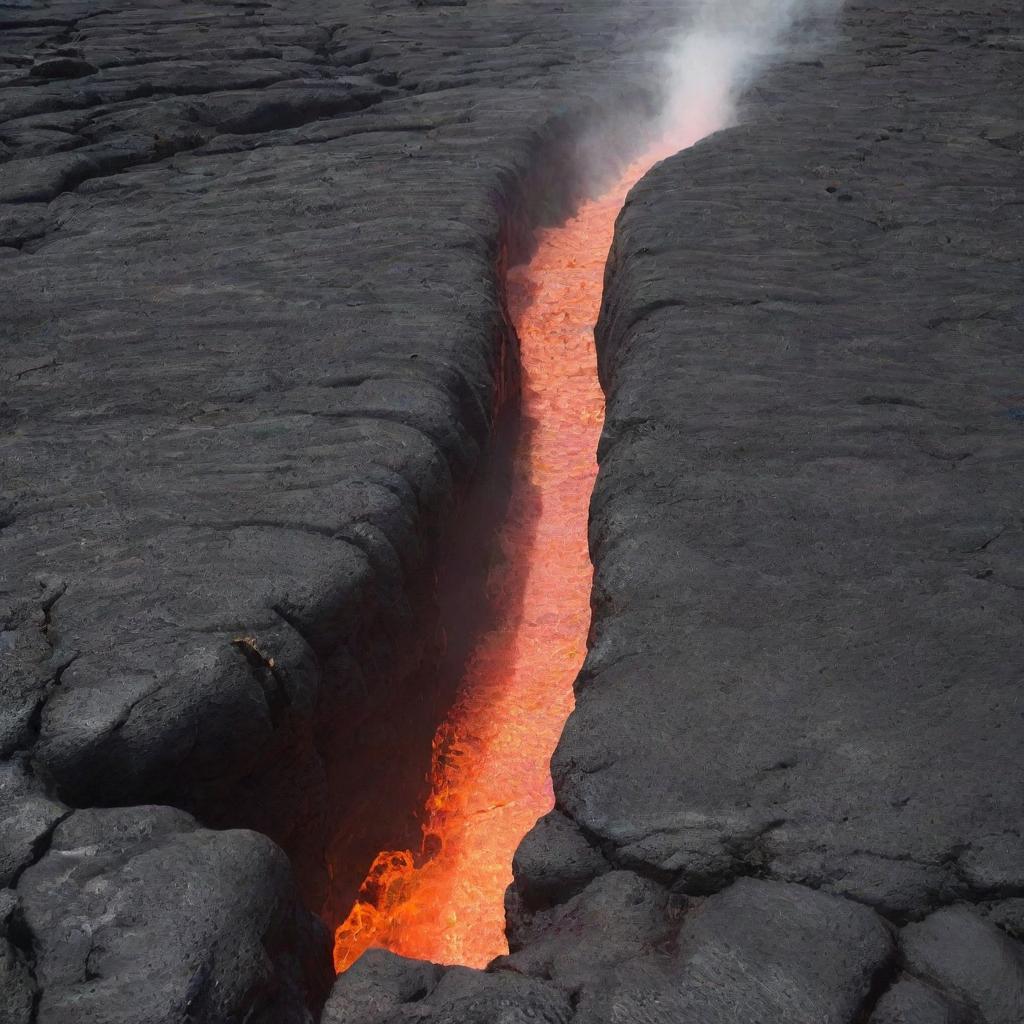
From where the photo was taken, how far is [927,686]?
2576mm

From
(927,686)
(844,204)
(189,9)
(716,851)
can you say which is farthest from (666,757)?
(189,9)

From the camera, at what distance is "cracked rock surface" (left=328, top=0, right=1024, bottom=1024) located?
2076mm

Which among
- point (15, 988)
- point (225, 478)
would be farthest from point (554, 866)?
point (225, 478)

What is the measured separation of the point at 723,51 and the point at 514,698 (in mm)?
5525

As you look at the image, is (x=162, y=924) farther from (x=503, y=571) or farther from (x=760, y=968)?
(x=503, y=571)

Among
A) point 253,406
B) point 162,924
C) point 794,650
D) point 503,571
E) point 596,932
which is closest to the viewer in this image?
point 162,924

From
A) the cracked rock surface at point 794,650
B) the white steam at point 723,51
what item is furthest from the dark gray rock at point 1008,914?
the white steam at point 723,51

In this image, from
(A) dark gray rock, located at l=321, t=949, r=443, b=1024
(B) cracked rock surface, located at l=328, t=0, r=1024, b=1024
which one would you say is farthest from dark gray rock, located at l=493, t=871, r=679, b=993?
(A) dark gray rock, located at l=321, t=949, r=443, b=1024

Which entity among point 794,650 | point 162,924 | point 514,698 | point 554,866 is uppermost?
point 162,924

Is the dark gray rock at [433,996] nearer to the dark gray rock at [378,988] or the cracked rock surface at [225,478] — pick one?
the dark gray rock at [378,988]

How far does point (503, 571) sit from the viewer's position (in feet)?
13.6

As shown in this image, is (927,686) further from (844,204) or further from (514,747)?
(844,204)

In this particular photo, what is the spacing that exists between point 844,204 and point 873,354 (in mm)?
1340

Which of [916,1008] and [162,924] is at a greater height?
[162,924]
